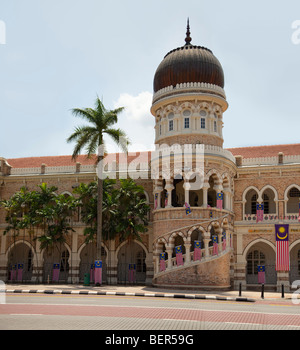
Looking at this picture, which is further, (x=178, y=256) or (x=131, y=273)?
(x=131, y=273)

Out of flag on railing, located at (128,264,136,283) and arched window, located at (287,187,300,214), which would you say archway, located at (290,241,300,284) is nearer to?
arched window, located at (287,187,300,214)

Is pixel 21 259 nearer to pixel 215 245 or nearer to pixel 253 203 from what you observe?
pixel 215 245

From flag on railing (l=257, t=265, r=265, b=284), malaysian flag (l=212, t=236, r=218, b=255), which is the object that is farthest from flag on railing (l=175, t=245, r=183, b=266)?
flag on railing (l=257, t=265, r=265, b=284)

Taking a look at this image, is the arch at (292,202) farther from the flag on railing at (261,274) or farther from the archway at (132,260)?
the archway at (132,260)

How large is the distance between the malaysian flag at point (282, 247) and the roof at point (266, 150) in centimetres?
668

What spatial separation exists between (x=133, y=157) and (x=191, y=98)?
27.5 ft

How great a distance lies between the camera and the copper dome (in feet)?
87.6

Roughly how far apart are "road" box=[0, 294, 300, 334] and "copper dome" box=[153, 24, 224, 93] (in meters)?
15.8

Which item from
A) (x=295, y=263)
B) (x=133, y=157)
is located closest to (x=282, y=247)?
(x=295, y=263)

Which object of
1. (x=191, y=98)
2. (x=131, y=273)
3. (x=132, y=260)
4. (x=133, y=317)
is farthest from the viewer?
(x=132, y=260)

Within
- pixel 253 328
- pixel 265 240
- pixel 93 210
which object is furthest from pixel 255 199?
pixel 253 328

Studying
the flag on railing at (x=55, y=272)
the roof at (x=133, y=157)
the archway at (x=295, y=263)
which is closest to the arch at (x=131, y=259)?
the flag on railing at (x=55, y=272)

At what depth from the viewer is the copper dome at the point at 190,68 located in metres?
26.7

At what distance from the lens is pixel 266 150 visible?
31.8 m
